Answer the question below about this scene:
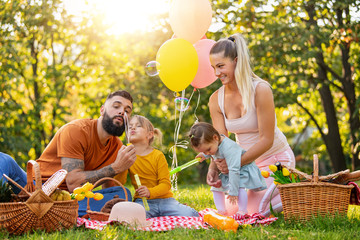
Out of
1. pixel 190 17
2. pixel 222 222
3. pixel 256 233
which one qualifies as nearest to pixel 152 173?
pixel 222 222

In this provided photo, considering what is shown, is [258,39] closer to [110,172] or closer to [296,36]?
[296,36]

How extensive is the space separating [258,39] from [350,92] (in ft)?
8.68

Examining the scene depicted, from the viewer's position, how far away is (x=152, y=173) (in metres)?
3.69

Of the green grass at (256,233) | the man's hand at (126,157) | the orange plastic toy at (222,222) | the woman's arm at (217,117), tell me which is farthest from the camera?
the woman's arm at (217,117)

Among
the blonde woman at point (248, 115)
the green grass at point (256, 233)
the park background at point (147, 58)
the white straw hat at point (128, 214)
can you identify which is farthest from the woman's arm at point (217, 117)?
the park background at point (147, 58)

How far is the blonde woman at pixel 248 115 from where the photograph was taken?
11.4 ft

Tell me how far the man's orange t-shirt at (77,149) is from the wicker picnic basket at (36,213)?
0.79 m

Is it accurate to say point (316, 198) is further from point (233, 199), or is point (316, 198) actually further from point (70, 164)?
point (70, 164)

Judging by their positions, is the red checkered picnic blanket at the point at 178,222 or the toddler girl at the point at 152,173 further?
the toddler girl at the point at 152,173

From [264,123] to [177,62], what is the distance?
3.30ft

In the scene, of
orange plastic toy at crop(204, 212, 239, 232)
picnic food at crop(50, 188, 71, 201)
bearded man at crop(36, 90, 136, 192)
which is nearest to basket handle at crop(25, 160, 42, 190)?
picnic food at crop(50, 188, 71, 201)

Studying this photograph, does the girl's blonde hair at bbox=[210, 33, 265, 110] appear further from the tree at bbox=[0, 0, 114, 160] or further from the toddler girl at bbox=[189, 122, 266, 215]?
the tree at bbox=[0, 0, 114, 160]

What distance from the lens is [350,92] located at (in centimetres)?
917

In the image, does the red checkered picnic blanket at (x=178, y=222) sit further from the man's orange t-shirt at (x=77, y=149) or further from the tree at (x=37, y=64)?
the tree at (x=37, y=64)
